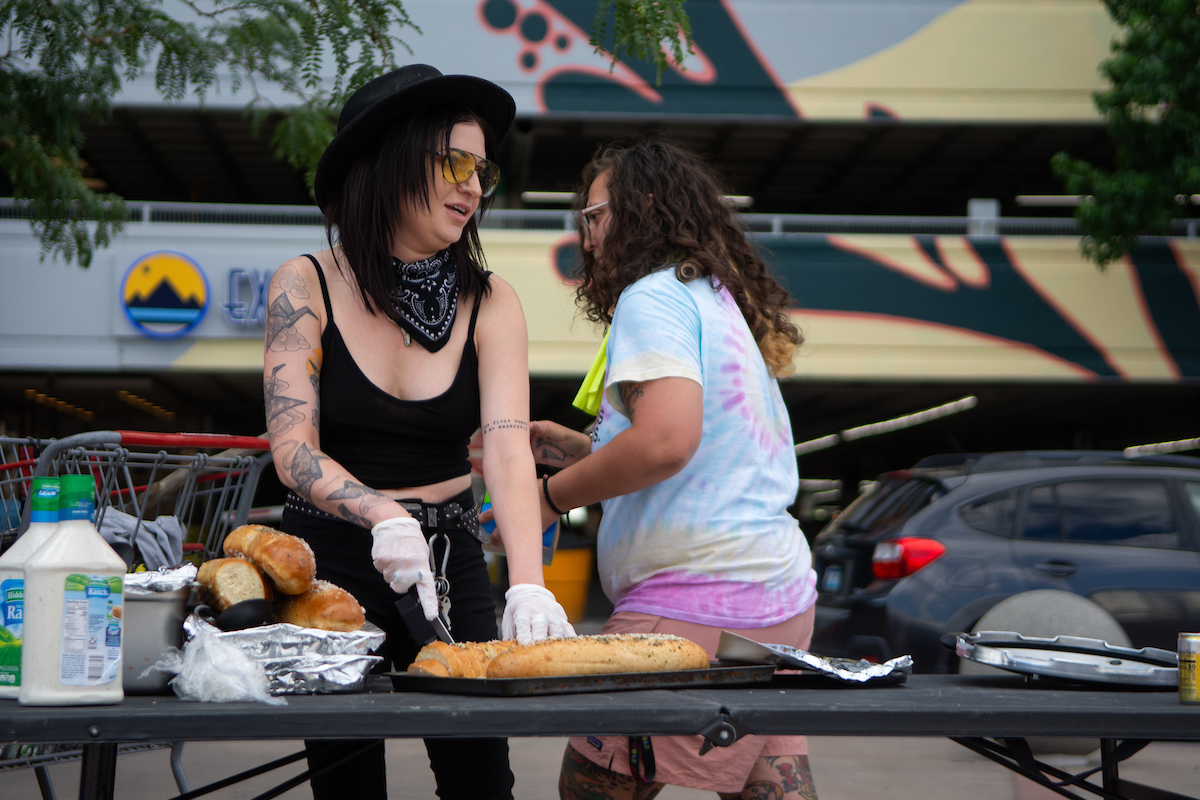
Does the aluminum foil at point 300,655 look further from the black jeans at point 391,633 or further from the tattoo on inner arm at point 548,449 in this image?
the tattoo on inner arm at point 548,449

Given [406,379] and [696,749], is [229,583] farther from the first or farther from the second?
[696,749]

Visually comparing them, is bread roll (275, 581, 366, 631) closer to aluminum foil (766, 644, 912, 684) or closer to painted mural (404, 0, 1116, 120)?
aluminum foil (766, 644, 912, 684)

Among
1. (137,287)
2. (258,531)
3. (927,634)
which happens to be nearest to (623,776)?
(258,531)

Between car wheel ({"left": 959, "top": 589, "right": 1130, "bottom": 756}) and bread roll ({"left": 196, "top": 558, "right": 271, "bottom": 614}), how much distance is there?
174 inches

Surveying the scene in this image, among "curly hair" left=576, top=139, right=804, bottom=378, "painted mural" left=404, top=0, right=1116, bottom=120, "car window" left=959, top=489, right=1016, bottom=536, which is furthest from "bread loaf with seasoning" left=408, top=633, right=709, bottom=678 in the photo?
"painted mural" left=404, top=0, right=1116, bottom=120

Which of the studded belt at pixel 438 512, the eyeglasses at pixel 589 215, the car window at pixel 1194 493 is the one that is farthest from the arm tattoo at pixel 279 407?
the car window at pixel 1194 493

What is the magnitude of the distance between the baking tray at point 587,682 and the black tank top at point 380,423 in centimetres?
46

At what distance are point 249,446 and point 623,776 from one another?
132cm

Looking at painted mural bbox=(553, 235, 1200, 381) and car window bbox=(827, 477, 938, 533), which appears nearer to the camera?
car window bbox=(827, 477, 938, 533)

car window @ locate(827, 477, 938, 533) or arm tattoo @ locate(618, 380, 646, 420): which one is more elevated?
arm tattoo @ locate(618, 380, 646, 420)

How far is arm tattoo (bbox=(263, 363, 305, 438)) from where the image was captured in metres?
1.91

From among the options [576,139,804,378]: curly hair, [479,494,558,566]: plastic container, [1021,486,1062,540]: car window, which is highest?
[576,139,804,378]: curly hair

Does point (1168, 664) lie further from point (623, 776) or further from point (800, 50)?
point (800, 50)

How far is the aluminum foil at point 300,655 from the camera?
155 cm
